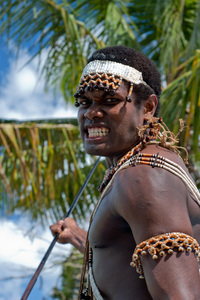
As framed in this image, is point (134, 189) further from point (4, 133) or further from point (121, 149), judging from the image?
point (4, 133)

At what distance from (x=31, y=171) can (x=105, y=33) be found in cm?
282

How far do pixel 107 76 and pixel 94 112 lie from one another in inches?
7.2

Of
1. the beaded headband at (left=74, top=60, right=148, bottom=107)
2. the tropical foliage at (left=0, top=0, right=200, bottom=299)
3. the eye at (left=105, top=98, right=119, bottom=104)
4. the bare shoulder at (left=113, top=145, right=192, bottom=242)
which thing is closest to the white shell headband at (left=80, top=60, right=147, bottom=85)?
the beaded headband at (left=74, top=60, right=148, bottom=107)

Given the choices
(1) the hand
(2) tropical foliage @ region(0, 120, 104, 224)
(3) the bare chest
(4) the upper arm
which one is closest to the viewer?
(4) the upper arm

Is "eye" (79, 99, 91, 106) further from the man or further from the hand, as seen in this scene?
the hand

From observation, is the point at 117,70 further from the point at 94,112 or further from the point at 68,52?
the point at 68,52

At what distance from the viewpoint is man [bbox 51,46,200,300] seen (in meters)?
1.55

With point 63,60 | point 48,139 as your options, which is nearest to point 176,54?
point 63,60

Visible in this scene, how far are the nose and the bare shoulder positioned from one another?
0.39 metres

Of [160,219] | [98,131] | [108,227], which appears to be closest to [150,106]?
[98,131]

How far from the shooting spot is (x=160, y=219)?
61.7 inches

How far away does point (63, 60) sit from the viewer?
7.81m

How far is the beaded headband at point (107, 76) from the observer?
6.65ft

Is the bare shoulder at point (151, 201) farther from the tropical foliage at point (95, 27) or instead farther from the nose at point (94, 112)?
the tropical foliage at point (95, 27)
